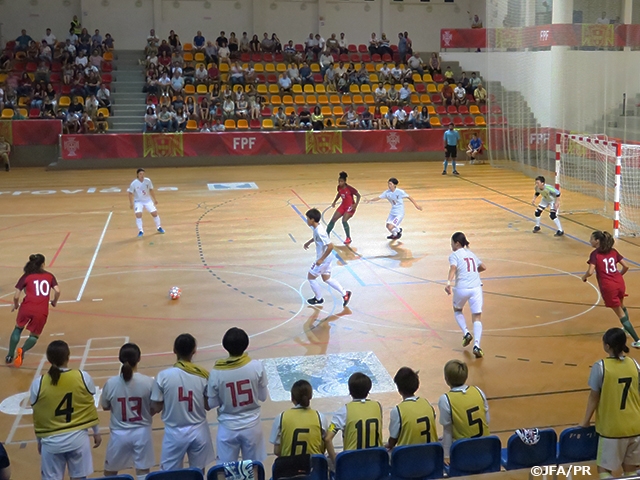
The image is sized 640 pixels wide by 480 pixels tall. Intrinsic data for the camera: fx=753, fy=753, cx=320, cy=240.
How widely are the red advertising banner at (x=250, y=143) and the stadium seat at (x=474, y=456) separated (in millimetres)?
26702

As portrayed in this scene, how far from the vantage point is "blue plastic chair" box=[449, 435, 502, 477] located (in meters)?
5.81

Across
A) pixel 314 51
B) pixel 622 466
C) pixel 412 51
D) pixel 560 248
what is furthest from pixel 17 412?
pixel 412 51

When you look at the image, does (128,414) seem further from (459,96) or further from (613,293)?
(459,96)

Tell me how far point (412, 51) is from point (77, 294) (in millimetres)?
29826

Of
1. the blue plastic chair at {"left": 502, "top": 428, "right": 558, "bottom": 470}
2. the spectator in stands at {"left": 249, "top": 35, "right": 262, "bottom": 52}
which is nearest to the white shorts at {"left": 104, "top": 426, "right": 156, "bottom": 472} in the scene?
the blue plastic chair at {"left": 502, "top": 428, "right": 558, "bottom": 470}

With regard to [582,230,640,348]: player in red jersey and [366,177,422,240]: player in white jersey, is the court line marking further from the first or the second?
[582,230,640,348]: player in red jersey

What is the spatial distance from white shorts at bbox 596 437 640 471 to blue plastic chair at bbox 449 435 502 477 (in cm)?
93

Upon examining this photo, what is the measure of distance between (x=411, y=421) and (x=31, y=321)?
6009 mm

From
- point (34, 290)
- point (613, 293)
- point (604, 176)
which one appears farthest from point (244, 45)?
point (613, 293)

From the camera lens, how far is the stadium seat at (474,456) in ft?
19.1

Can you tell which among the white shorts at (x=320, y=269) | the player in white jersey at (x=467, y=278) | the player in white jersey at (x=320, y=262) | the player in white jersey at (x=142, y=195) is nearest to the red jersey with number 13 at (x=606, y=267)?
the player in white jersey at (x=467, y=278)

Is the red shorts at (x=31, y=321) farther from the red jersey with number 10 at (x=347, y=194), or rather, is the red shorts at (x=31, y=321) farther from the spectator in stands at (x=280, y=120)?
the spectator in stands at (x=280, y=120)

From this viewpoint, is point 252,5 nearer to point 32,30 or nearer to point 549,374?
point 32,30

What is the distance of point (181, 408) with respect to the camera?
6262mm
